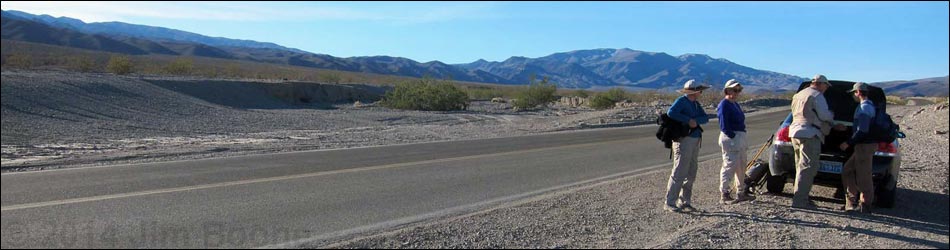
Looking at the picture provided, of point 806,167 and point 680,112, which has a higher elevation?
point 680,112

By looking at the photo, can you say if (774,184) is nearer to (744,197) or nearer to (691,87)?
(744,197)

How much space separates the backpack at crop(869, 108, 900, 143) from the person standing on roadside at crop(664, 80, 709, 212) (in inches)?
70.4

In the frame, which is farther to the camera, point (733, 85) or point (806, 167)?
point (733, 85)

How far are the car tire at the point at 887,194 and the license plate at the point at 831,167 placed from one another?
0.51m

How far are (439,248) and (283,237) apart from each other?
1.49m

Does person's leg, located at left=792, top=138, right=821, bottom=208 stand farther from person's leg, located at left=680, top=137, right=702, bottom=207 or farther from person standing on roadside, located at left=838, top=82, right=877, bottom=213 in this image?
person's leg, located at left=680, top=137, right=702, bottom=207

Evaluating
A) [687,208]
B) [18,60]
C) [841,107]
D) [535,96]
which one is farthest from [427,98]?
[18,60]

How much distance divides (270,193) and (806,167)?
634 cm

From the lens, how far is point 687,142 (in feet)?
24.6

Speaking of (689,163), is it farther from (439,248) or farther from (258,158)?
(258,158)

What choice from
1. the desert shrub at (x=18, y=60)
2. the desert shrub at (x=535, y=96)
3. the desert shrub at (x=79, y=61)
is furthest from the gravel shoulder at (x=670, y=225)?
the desert shrub at (x=535, y=96)

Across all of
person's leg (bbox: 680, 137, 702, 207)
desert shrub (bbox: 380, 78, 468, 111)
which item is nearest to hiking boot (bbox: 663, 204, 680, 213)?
person's leg (bbox: 680, 137, 702, 207)

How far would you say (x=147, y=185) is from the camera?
8977 mm

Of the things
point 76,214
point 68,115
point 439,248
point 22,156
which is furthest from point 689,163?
point 68,115
